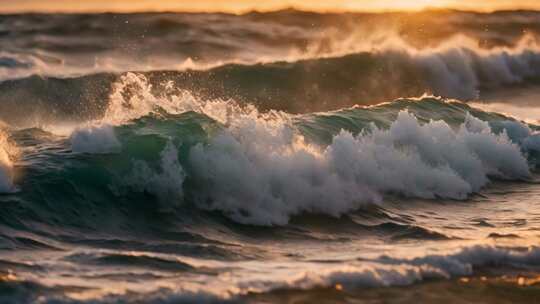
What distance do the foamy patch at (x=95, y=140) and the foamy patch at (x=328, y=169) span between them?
3.67 ft

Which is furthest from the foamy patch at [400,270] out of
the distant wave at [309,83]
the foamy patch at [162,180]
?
the distant wave at [309,83]

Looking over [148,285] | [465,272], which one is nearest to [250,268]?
[148,285]

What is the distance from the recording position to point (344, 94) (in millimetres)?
28500

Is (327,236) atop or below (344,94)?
below

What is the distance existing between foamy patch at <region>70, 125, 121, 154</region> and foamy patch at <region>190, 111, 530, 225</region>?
112 centimetres

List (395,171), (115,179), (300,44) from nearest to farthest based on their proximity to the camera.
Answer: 1. (115,179)
2. (395,171)
3. (300,44)

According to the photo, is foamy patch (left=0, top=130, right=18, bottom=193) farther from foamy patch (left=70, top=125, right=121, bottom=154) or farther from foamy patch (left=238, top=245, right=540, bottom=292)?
foamy patch (left=238, top=245, right=540, bottom=292)

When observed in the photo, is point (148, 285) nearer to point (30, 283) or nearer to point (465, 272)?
point (30, 283)

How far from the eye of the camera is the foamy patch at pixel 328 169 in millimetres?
13633

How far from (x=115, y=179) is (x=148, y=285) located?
12.7ft

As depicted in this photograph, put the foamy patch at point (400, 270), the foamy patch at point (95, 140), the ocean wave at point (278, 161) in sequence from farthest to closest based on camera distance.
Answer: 1. the foamy patch at point (95, 140)
2. the ocean wave at point (278, 161)
3. the foamy patch at point (400, 270)

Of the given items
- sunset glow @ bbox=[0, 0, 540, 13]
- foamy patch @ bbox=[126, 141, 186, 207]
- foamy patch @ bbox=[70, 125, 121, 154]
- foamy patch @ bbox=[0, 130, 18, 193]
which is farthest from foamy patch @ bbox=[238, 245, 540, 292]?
sunset glow @ bbox=[0, 0, 540, 13]

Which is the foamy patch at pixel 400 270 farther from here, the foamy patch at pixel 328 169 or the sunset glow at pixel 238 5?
the sunset glow at pixel 238 5

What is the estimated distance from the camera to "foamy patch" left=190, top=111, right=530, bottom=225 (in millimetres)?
13633
